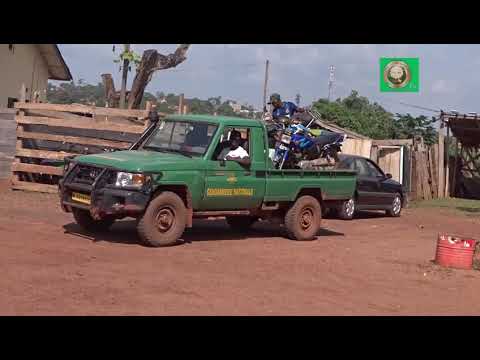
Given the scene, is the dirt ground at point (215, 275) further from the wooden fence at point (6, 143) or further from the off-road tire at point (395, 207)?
the off-road tire at point (395, 207)

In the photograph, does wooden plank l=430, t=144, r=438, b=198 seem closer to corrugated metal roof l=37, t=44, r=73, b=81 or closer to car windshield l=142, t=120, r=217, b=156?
corrugated metal roof l=37, t=44, r=73, b=81

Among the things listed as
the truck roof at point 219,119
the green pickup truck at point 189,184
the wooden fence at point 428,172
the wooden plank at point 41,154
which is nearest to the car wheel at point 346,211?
the green pickup truck at point 189,184

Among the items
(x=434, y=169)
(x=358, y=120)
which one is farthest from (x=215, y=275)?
(x=358, y=120)

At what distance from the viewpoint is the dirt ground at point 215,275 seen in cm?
687

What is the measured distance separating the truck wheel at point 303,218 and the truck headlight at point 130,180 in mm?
3191

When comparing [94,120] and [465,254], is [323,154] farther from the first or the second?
[94,120]

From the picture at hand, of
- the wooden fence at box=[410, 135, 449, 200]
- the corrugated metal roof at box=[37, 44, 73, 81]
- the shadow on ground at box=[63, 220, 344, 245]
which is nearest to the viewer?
the shadow on ground at box=[63, 220, 344, 245]

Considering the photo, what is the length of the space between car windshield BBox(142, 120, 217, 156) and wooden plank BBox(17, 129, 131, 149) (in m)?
4.14

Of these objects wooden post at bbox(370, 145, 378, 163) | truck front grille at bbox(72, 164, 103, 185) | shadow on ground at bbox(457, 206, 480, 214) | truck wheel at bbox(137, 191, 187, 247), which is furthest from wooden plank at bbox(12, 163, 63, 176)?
shadow on ground at bbox(457, 206, 480, 214)

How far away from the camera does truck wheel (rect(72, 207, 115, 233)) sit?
35.8 feet

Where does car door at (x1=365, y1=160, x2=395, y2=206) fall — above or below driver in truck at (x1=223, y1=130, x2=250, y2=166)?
below

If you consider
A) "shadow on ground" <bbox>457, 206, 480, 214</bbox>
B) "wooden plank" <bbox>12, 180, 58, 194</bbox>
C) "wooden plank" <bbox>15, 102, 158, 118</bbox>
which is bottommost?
"shadow on ground" <bbox>457, 206, 480, 214</bbox>

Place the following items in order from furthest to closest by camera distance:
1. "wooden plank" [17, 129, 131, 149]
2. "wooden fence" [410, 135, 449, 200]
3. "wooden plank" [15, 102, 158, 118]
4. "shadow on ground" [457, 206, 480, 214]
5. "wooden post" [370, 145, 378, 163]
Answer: "wooden fence" [410, 135, 449, 200], "wooden post" [370, 145, 378, 163], "shadow on ground" [457, 206, 480, 214], "wooden plank" [15, 102, 158, 118], "wooden plank" [17, 129, 131, 149]
